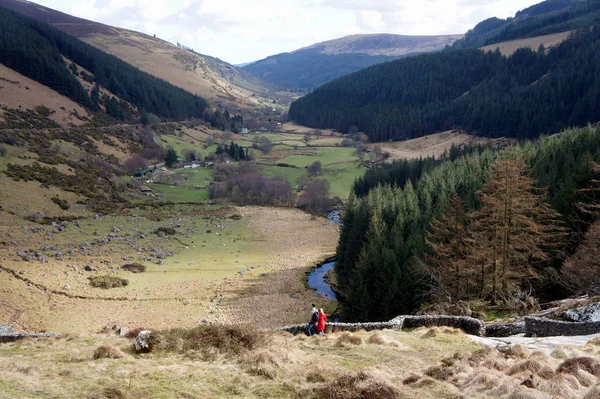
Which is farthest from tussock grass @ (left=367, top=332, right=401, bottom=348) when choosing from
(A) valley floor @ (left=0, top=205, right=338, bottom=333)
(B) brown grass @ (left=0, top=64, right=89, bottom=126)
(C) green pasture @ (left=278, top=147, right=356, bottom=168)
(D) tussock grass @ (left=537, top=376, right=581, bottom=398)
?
(B) brown grass @ (left=0, top=64, right=89, bottom=126)

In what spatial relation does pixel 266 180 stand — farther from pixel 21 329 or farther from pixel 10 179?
pixel 21 329

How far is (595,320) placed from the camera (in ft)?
60.2

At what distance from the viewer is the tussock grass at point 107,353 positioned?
16938 millimetres

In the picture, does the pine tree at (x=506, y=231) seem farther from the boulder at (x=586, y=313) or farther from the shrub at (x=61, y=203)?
the shrub at (x=61, y=203)

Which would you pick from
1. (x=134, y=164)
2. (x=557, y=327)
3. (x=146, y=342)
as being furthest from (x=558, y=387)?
(x=134, y=164)

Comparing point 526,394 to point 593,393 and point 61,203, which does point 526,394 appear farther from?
point 61,203

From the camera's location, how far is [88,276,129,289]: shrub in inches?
1855

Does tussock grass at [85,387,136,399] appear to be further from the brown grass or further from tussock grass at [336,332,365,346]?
the brown grass

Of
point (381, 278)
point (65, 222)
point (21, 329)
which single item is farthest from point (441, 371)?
point (65, 222)

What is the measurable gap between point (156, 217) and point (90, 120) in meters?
66.9

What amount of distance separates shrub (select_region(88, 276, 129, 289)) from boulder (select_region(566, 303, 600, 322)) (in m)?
41.4

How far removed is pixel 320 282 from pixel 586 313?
134 ft

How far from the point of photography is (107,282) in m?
47.5

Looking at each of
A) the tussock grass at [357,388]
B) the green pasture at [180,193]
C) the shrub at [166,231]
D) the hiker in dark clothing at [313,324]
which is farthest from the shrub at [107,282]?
the green pasture at [180,193]
